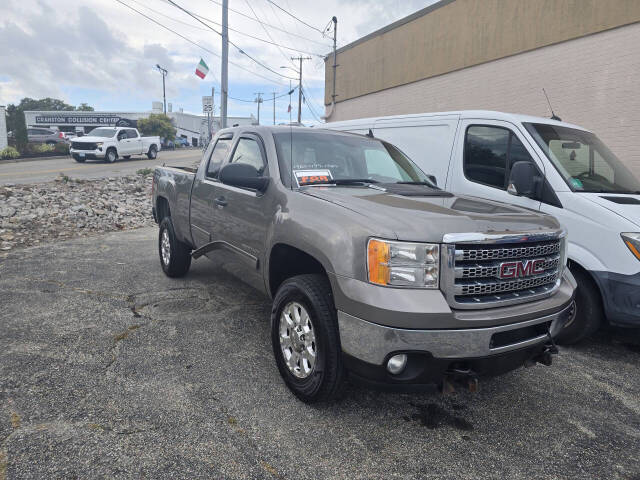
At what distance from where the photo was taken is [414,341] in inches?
90.8

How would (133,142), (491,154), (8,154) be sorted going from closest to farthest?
(491,154), (133,142), (8,154)

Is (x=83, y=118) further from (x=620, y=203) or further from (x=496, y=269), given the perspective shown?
(x=496, y=269)

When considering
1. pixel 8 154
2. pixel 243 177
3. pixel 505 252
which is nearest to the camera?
pixel 505 252

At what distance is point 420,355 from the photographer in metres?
2.38

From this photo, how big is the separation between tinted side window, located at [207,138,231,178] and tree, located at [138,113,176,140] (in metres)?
47.9

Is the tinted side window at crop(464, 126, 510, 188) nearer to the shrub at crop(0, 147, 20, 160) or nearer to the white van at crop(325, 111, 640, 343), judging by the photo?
the white van at crop(325, 111, 640, 343)

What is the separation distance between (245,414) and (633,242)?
10.7 feet

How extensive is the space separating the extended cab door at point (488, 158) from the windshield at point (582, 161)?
0.19 metres

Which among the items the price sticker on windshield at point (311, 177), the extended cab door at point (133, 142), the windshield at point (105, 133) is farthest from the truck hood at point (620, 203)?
the extended cab door at point (133, 142)

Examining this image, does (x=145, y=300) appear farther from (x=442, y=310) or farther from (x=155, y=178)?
(x=442, y=310)

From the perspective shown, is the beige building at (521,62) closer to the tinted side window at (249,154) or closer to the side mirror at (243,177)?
the tinted side window at (249,154)

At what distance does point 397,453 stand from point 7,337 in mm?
3375

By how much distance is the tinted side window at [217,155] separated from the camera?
14.9 ft

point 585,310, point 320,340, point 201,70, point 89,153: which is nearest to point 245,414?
point 320,340
